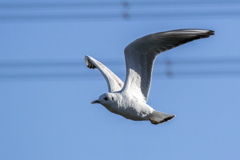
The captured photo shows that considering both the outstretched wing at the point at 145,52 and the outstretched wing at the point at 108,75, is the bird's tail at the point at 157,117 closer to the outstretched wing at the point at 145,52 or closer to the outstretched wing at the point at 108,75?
the outstretched wing at the point at 145,52

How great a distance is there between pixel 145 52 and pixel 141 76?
459 millimetres

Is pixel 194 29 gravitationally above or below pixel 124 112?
above

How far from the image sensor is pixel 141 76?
449 inches

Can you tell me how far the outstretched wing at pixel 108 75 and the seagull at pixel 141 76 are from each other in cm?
12

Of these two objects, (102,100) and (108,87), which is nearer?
(102,100)

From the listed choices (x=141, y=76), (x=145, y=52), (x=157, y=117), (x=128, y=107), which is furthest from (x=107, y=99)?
(x=145, y=52)

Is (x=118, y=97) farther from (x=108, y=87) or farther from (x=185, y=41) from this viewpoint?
(x=185, y=41)

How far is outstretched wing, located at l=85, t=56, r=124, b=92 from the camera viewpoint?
38.5 ft

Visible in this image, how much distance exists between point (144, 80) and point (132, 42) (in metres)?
0.80

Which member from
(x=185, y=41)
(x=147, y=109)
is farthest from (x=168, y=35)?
(x=147, y=109)

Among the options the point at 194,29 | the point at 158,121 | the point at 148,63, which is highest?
the point at 194,29

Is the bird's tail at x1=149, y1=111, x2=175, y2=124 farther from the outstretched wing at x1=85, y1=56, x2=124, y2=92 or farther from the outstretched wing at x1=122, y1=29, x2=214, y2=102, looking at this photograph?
the outstretched wing at x1=85, y1=56, x2=124, y2=92

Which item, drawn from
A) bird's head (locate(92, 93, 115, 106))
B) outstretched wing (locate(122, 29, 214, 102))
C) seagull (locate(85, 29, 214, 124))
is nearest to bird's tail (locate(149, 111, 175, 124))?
seagull (locate(85, 29, 214, 124))

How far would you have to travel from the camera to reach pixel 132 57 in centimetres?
1124
